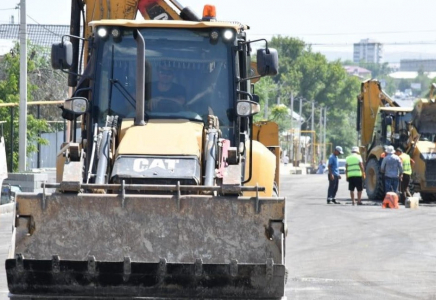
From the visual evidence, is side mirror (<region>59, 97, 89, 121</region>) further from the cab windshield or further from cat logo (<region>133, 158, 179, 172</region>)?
cat logo (<region>133, 158, 179, 172</region>)

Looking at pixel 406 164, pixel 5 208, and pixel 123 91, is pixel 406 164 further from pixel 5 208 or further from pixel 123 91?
pixel 123 91

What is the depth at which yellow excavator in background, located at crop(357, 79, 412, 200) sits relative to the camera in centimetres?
3428

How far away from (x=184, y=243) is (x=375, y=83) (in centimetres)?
2674

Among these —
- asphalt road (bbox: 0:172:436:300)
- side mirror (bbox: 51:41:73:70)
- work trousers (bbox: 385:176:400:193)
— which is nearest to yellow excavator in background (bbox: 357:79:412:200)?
work trousers (bbox: 385:176:400:193)

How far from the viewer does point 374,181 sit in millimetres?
34906

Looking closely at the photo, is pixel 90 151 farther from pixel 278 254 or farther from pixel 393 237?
pixel 393 237

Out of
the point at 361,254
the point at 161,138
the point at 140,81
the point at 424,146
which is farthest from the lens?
the point at 424,146

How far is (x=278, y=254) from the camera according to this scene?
32.7 feet

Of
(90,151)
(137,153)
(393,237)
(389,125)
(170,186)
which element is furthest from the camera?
(389,125)

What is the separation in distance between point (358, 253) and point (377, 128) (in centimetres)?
1835

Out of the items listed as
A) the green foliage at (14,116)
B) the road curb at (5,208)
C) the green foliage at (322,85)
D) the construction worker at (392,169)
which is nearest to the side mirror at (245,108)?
the road curb at (5,208)

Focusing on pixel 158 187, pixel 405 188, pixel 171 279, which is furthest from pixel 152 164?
pixel 405 188

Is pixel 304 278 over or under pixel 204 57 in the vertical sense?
under

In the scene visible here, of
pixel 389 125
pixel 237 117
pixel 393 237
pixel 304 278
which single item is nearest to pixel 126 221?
pixel 237 117
